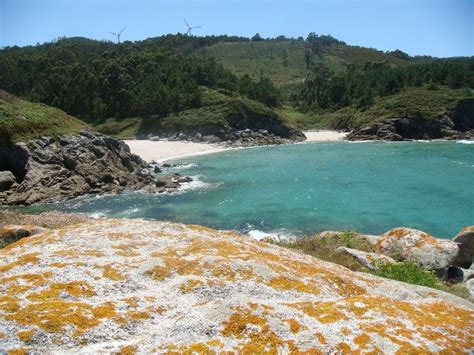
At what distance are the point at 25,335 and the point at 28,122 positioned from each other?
59987mm

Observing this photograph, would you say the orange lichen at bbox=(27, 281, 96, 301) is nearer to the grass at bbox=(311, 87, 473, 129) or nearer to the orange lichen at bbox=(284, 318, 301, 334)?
the orange lichen at bbox=(284, 318, 301, 334)

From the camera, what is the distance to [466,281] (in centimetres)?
1906

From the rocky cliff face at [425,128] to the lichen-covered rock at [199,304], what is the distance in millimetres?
114285

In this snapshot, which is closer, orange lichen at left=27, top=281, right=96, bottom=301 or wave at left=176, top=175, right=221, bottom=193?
orange lichen at left=27, top=281, right=96, bottom=301

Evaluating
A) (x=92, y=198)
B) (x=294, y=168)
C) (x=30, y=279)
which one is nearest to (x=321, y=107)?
(x=294, y=168)

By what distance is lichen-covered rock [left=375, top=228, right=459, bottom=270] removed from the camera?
1983cm

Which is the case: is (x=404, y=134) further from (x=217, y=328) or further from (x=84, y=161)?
(x=217, y=328)

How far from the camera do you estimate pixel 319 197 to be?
169 feet

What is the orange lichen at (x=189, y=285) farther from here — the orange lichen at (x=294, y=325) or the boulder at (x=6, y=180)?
the boulder at (x=6, y=180)

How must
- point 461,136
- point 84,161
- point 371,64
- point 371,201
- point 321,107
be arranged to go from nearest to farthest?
point 371,201 → point 84,161 → point 461,136 → point 321,107 → point 371,64

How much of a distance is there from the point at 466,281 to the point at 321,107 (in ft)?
496

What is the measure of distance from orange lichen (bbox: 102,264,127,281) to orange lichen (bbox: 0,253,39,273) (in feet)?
4.95

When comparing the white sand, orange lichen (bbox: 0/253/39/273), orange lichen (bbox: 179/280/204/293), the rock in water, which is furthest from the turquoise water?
the white sand

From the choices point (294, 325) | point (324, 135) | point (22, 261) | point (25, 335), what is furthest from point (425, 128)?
point (25, 335)
